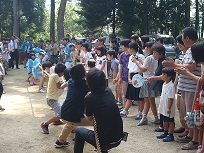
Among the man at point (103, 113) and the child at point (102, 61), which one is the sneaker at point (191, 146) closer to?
the man at point (103, 113)

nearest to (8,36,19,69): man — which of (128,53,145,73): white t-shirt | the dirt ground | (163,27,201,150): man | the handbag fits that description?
the dirt ground

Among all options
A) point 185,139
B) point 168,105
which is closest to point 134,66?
point 168,105

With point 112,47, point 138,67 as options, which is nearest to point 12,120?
point 138,67

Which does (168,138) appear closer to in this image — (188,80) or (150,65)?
(188,80)

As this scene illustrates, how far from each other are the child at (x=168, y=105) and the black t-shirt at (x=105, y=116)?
176 centimetres

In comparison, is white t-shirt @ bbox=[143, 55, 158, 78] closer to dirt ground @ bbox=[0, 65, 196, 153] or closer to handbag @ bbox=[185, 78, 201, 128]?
dirt ground @ bbox=[0, 65, 196, 153]

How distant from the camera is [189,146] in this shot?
494 centimetres

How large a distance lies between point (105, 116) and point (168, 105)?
75.6 inches

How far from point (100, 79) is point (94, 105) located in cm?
32

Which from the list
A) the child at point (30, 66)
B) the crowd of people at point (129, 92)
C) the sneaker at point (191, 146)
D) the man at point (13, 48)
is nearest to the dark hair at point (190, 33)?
the crowd of people at point (129, 92)

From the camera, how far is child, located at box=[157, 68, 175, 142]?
5.34m

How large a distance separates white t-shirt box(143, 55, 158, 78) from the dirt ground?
1.05 m

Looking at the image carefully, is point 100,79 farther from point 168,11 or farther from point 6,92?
point 168,11

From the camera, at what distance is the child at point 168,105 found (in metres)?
5.34
